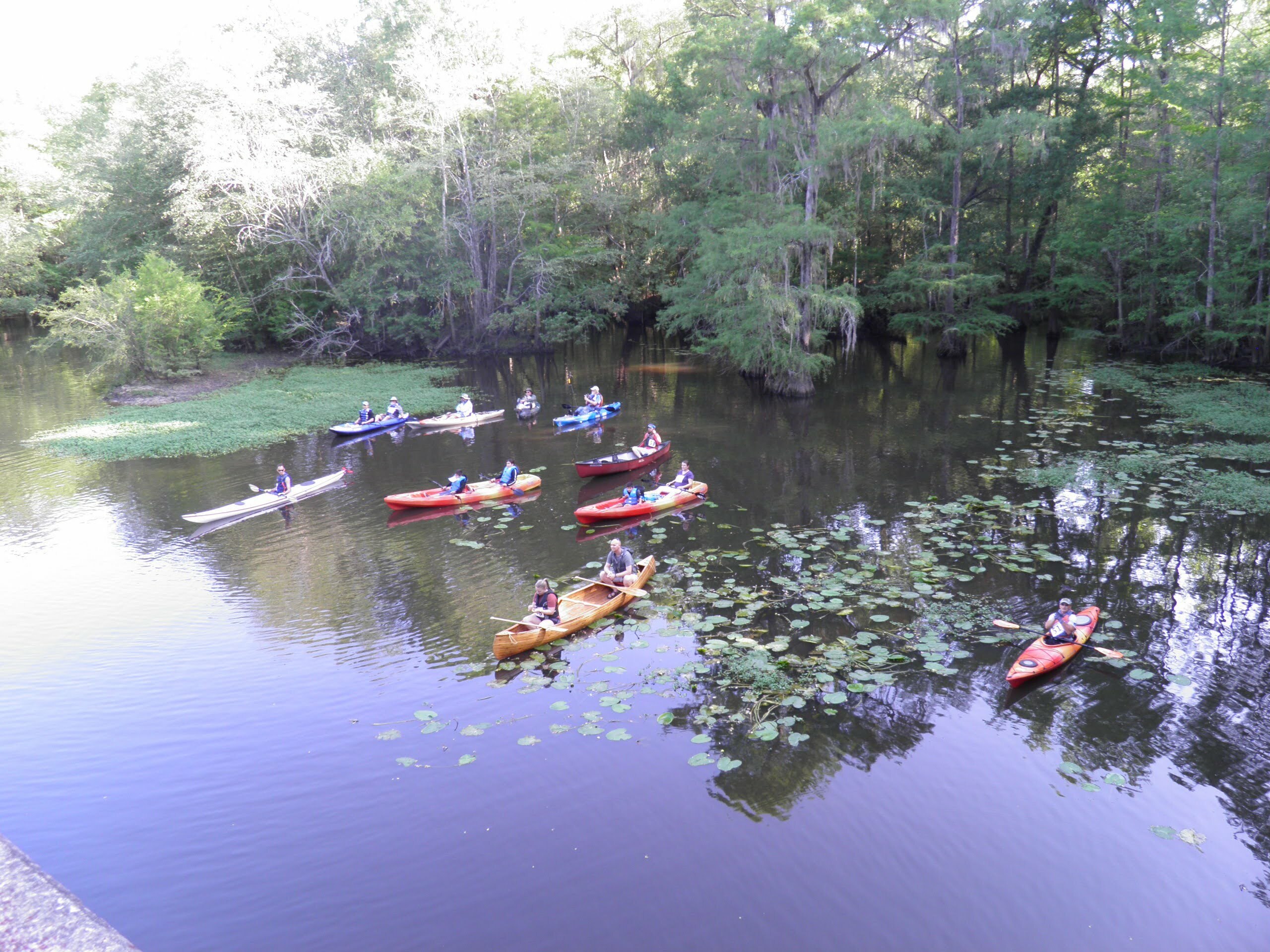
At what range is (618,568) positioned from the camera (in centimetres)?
1250

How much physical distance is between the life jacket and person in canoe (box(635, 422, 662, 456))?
28.8 ft

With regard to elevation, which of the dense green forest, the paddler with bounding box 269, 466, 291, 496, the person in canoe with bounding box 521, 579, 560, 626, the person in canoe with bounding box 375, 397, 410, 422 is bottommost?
the person in canoe with bounding box 521, 579, 560, 626

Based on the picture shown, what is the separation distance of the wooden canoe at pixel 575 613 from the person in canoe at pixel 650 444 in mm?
6865

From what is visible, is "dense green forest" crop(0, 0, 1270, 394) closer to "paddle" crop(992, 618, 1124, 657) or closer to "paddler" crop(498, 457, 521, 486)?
"paddler" crop(498, 457, 521, 486)

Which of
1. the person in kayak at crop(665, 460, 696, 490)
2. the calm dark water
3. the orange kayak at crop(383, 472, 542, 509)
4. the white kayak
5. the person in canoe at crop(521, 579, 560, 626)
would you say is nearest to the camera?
the calm dark water

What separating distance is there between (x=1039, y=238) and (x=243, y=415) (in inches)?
1372

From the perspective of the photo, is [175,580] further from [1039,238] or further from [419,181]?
[1039,238]

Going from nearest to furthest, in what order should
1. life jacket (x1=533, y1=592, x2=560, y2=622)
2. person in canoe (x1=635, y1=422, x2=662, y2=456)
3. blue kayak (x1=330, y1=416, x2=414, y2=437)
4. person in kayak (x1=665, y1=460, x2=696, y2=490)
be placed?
life jacket (x1=533, y1=592, x2=560, y2=622), person in kayak (x1=665, y1=460, x2=696, y2=490), person in canoe (x1=635, y1=422, x2=662, y2=456), blue kayak (x1=330, y1=416, x2=414, y2=437)

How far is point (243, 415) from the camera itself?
86.2 ft

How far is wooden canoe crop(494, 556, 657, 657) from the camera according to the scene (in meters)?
10.7

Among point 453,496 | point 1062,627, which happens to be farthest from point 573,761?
point 453,496

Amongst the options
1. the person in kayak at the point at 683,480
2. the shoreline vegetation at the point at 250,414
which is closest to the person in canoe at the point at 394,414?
the shoreline vegetation at the point at 250,414

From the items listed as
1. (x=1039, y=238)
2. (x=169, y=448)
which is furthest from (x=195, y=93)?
(x=1039, y=238)

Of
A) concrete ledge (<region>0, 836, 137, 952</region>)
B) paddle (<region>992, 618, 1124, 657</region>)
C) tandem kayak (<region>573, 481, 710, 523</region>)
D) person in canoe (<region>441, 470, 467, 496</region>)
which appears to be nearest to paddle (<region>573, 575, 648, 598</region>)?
tandem kayak (<region>573, 481, 710, 523</region>)
